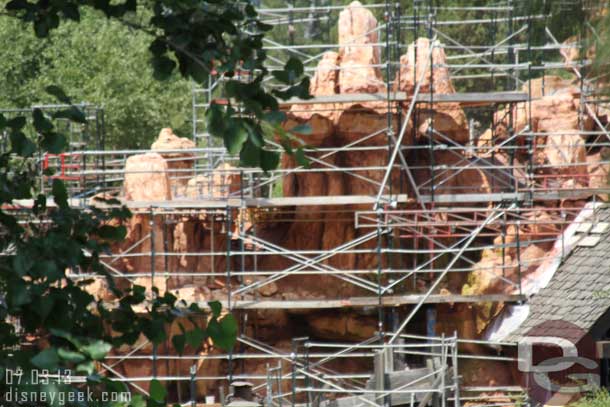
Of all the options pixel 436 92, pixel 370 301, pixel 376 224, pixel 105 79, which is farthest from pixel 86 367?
pixel 105 79

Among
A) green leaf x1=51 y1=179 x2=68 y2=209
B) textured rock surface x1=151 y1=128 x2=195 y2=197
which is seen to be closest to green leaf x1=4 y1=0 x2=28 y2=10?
green leaf x1=51 y1=179 x2=68 y2=209

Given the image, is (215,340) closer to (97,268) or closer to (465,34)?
(97,268)

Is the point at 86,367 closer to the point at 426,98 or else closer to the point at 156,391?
the point at 156,391

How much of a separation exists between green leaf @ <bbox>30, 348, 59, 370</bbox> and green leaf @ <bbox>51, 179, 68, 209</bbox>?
794 millimetres

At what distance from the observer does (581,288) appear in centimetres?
1502

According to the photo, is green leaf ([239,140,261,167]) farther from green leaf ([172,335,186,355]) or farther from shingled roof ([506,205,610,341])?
shingled roof ([506,205,610,341])

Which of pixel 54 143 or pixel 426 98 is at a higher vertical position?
pixel 426 98

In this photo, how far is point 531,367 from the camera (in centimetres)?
1458

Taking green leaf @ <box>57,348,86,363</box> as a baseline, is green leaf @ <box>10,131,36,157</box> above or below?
above

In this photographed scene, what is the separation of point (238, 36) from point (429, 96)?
14021mm

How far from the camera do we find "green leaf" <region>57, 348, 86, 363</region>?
3621 mm

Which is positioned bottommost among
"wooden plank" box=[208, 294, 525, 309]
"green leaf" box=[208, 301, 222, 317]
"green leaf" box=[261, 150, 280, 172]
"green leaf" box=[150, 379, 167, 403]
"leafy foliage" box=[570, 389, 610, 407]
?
"leafy foliage" box=[570, 389, 610, 407]

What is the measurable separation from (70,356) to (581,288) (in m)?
12.1

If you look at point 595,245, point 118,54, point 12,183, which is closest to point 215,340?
point 12,183
